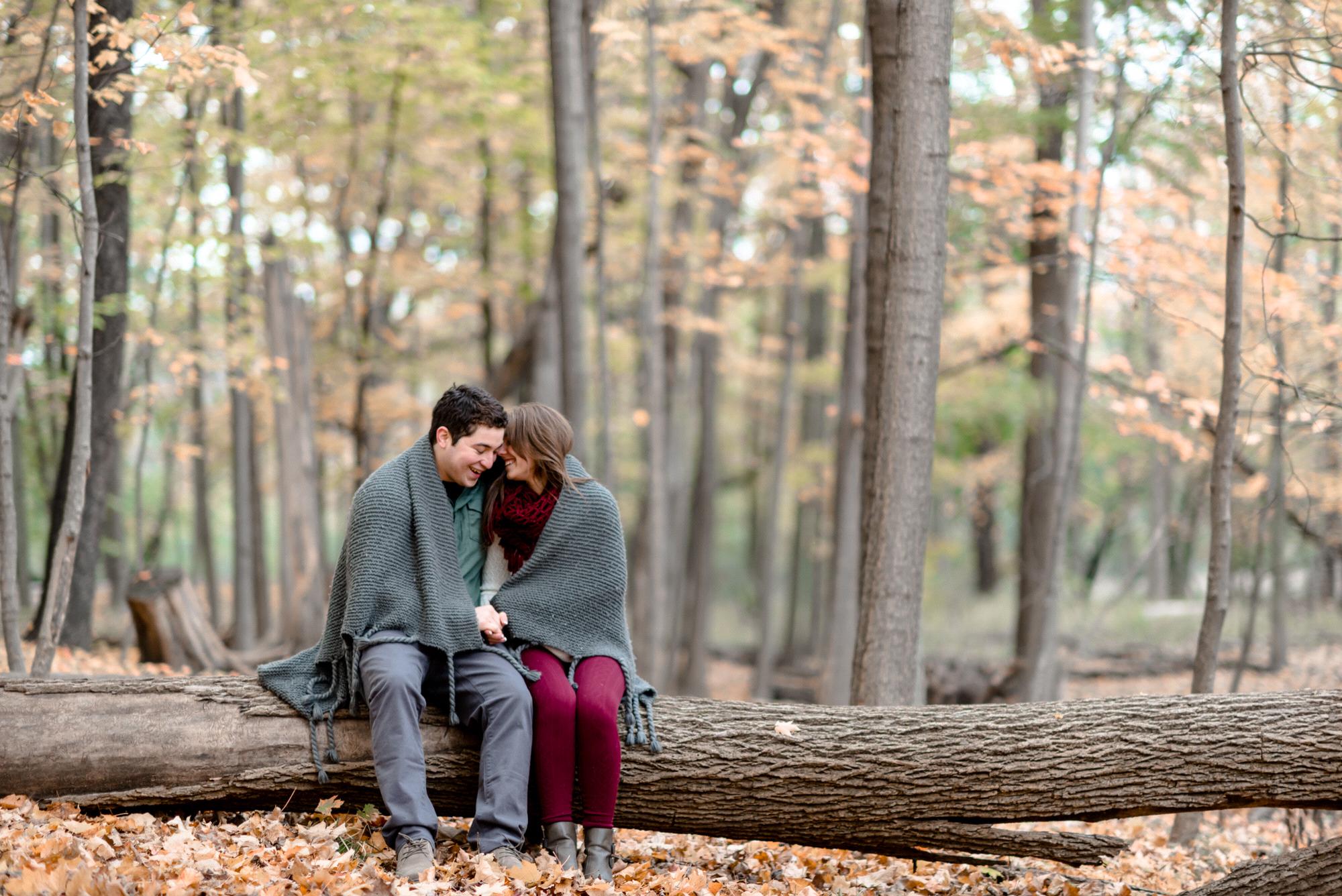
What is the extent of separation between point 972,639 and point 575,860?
48.2 feet

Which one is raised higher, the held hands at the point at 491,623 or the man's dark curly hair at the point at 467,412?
the man's dark curly hair at the point at 467,412

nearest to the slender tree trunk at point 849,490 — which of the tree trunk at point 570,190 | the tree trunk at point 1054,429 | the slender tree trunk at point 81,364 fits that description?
the tree trunk at point 1054,429

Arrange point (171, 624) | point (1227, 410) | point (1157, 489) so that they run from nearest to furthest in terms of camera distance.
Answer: point (1227, 410) < point (171, 624) < point (1157, 489)

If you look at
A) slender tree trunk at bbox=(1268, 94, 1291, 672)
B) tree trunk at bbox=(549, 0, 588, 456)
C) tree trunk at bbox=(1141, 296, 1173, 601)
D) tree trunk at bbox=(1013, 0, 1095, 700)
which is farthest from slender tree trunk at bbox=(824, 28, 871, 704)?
tree trunk at bbox=(1141, 296, 1173, 601)

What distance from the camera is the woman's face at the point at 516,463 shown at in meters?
4.23

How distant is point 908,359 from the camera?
5129 mm

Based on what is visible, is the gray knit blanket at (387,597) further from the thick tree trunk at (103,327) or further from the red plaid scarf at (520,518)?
the thick tree trunk at (103,327)

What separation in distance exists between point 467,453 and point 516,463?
201 millimetres

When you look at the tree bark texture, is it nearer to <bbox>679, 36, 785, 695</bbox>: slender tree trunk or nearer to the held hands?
the held hands

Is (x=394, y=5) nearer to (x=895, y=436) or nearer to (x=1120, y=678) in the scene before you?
(x=895, y=436)

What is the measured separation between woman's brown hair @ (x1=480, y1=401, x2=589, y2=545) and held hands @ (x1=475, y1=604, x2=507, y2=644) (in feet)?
1.20

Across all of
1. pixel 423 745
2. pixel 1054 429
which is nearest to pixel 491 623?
pixel 423 745

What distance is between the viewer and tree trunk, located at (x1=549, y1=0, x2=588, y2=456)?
25.0 feet

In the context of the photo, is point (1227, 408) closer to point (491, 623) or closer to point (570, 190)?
point (491, 623)
